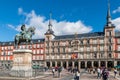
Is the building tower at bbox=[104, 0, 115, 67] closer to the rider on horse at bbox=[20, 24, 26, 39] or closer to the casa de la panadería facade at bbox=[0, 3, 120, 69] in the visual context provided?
the casa de la panadería facade at bbox=[0, 3, 120, 69]

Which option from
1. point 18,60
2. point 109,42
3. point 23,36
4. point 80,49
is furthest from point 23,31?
point 80,49

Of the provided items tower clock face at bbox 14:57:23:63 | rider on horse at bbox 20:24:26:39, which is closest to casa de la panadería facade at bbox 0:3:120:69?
rider on horse at bbox 20:24:26:39

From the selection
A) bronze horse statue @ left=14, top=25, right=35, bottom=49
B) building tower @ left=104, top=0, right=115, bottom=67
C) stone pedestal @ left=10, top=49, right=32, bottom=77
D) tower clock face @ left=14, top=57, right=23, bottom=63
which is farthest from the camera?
building tower @ left=104, top=0, right=115, bottom=67

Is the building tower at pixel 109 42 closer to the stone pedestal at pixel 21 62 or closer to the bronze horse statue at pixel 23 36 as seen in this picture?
the bronze horse statue at pixel 23 36

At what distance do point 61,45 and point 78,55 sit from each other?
922 centimetres

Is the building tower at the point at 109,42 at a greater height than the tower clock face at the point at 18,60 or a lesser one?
greater

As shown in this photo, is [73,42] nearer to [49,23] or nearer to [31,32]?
[49,23]

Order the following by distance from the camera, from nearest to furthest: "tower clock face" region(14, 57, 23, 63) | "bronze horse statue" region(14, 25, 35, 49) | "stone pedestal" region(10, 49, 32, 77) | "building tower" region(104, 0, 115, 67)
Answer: "stone pedestal" region(10, 49, 32, 77), "tower clock face" region(14, 57, 23, 63), "bronze horse statue" region(14, 25, 35, 49), "building tower" region(104, 0, 115, 67)

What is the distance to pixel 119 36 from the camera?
3009 inches

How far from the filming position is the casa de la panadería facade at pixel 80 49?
77.3 m

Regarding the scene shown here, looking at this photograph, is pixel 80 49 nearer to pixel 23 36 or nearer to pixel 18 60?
pixel 23 36

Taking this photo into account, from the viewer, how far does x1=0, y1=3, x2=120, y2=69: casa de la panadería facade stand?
77.3 m

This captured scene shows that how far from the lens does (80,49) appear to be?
83.5 meters

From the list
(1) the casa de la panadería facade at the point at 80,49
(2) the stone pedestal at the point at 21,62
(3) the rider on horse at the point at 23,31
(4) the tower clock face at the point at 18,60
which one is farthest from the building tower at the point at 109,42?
(4) the tower clock face at the point at 18,60
